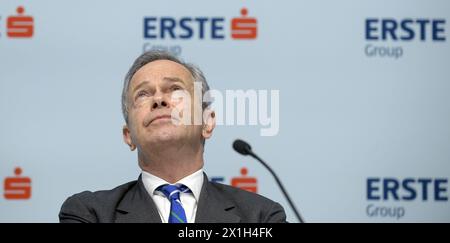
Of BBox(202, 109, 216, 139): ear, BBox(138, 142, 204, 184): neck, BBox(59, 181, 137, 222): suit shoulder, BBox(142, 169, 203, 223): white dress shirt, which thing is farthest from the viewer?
BBox(202, 109, 216, 139): ear

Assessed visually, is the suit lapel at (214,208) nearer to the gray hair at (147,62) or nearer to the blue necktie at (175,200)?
the blue necktie at (175,200)

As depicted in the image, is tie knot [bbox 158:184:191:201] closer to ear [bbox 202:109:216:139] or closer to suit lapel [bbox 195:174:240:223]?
suit lapel [bbox 195:174:240:223]

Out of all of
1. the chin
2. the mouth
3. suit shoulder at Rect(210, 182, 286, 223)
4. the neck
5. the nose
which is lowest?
suit shoulder at Rect(210, 182, 286, 223)

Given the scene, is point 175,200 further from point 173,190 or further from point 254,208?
point 254,208

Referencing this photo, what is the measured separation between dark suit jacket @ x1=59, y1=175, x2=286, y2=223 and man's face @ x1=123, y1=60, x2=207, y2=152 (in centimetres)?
13

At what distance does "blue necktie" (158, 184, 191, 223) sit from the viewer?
1.71 metres

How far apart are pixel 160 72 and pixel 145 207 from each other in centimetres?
39

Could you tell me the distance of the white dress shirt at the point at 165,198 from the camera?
1.77 m

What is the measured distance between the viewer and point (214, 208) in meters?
1.75

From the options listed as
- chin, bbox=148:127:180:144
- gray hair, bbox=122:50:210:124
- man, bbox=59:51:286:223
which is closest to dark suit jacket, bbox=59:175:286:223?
man, bbox=59:51:286:223

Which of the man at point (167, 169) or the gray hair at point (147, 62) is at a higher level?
the gray hair at point (147, 62)

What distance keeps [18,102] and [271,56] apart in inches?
38.9

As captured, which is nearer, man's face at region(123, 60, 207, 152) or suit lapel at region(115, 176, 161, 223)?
suit lapel at region(115, 176, 161, 223)

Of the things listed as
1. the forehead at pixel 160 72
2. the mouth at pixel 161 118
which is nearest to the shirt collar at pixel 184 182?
the mouth at pixel 161 118
